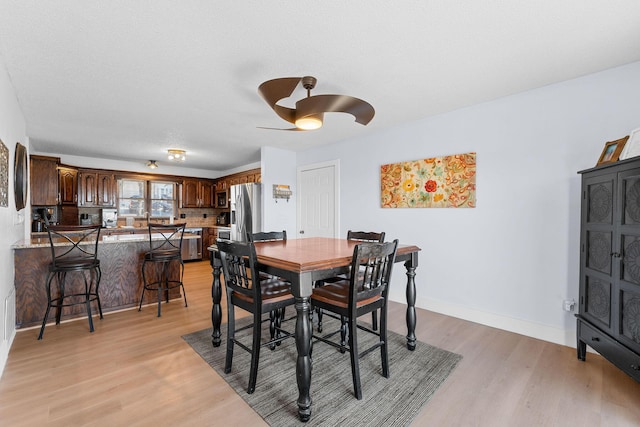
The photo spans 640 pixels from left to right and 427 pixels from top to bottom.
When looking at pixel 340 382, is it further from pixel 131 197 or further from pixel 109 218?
pixel 131 197

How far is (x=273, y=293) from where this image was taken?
2.01 metres

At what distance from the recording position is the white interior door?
452 centimetres

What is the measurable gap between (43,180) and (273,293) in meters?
5.05

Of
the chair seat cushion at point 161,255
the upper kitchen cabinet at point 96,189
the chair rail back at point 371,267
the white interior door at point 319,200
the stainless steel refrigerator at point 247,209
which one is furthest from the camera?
the upper kitchen cabinet at point 96,189

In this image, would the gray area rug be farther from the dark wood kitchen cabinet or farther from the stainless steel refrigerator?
the stainless steel refrigerator

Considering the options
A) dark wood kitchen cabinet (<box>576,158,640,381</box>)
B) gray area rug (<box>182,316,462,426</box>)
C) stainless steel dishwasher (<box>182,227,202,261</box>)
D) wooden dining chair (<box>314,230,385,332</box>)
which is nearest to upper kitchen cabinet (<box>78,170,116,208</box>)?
stainless steel dishwasher (<box>182,227,202,261</box>)

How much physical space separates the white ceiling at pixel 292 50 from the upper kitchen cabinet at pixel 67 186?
8.14 ft

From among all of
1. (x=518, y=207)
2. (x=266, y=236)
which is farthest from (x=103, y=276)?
(x=518, y=207)

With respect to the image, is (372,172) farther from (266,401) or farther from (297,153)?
(266,401)

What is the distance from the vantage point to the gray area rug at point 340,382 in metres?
1.64

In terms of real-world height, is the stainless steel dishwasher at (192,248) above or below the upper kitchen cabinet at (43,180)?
below

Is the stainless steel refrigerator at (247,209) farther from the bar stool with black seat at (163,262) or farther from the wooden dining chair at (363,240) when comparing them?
the wooden dining chair at (363,240)

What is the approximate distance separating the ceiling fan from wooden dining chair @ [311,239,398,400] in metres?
1.03

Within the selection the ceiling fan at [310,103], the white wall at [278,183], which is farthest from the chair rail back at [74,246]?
the white wall at [278,183]
